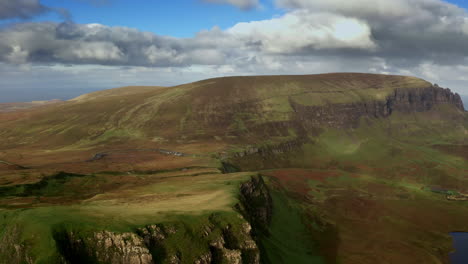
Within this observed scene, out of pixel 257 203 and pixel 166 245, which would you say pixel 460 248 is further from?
pixel 166 245

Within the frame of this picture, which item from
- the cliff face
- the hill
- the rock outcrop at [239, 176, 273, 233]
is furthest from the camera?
the rock outcrop at [239, 176, 273, 233]

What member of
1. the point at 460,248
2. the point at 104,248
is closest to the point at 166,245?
the point at 104,248

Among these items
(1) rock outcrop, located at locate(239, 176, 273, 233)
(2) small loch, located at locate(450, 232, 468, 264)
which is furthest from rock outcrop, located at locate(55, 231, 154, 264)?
(2) small loch, located at locate(450, 232, 468, 264)

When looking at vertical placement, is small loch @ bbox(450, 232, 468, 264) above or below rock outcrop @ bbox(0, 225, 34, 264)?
below

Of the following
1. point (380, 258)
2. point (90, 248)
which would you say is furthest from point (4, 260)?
point (380, 258)

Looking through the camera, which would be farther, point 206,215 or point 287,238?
point 287,238

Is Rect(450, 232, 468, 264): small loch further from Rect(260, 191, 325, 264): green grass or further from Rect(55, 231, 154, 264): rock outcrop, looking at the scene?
Rect(55, 231, 154, 264): rock outcrop

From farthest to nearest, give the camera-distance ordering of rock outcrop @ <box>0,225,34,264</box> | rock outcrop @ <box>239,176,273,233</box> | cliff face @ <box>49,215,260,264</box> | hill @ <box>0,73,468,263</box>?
rock outcrop @ <box>239,176,273,233</box> < hill @ <box>0,73,468,263</box> < cliff face @ <box>49,215,260,264</box> < rock outcrop @ <box>0,225,34,264</box>

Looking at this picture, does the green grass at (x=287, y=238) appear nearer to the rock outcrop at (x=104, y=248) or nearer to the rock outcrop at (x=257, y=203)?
the rock outcrop at (x=257, y=203)

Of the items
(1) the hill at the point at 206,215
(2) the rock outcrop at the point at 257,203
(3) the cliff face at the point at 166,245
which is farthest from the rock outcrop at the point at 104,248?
(2) the rock outcrop at the point at 257,203
